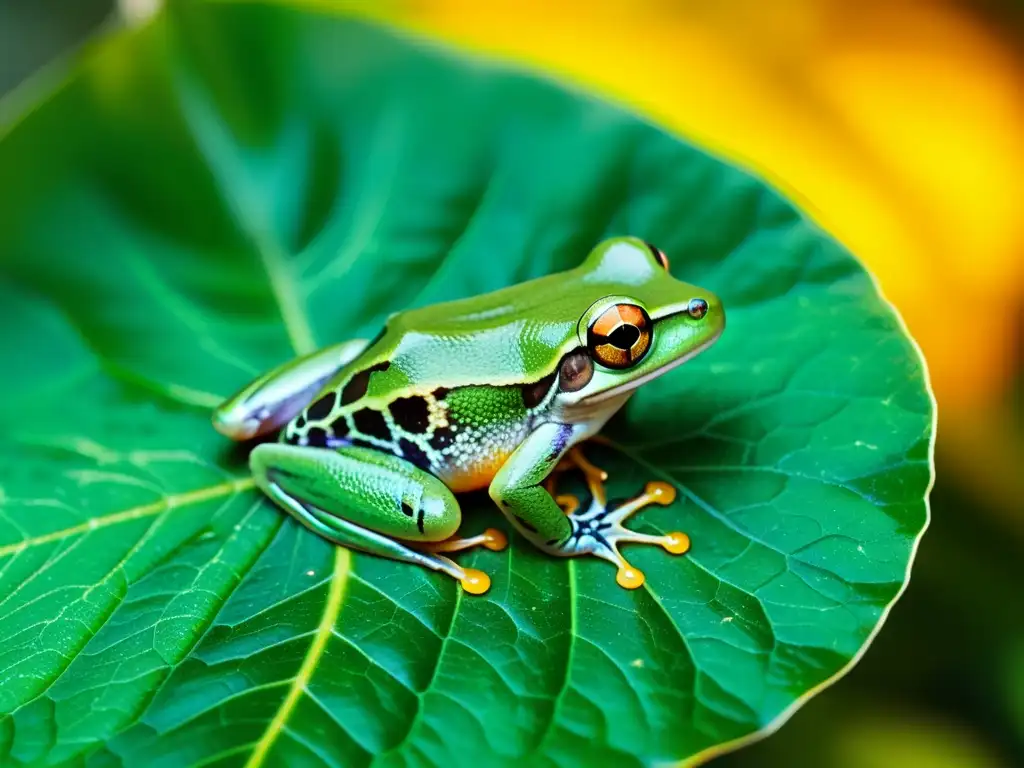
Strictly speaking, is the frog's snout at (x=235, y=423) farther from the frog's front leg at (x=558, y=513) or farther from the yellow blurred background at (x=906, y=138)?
the yellow blurred background at (x=906, y=138)

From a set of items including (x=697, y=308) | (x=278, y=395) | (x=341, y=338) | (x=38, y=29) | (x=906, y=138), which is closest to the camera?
(x=697, y=308)

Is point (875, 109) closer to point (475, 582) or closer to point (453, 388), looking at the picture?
point (453, 388)

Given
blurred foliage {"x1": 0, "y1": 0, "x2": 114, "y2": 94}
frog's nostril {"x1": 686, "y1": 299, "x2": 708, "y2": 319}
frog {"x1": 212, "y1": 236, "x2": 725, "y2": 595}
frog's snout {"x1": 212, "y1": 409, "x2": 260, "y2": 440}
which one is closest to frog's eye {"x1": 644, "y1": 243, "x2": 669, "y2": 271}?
Answer: frog {"x1": 212, "y1": 236, "x2": 725, "y2": 595}

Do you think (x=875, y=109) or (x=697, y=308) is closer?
(x=697, y=308)

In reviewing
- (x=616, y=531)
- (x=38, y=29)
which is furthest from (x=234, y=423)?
(x=38, y=29)

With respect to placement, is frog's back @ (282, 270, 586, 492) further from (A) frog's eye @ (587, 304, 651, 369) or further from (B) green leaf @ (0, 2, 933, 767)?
(B) green leaf @ (0, 2, 933, 767)

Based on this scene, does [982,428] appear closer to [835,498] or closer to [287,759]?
[835,498]

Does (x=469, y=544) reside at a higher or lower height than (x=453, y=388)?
lower
